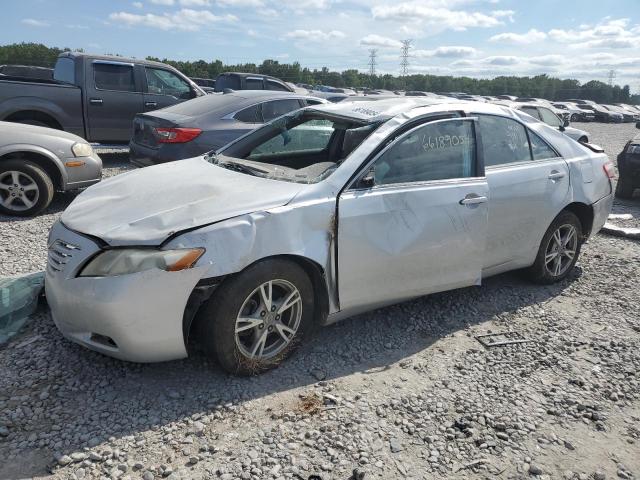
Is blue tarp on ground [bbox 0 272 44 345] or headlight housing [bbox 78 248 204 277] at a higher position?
headlight housing [bbox 78 248 204 277]

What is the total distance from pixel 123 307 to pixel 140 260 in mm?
252

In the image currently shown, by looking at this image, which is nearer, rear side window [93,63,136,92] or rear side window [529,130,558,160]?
rear side window [529,130,558,160]

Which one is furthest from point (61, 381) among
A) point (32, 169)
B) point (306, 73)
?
point (306, 73)

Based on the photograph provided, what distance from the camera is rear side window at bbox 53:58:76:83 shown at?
9430 millimetres

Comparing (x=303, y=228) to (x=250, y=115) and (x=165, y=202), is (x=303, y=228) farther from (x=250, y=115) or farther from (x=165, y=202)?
(x=250, y=115)

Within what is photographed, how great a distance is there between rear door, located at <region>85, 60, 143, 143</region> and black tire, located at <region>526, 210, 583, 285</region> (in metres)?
7.65

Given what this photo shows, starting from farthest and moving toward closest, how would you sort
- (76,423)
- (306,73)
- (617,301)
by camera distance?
(306,73) → (617,301) → (76,423)

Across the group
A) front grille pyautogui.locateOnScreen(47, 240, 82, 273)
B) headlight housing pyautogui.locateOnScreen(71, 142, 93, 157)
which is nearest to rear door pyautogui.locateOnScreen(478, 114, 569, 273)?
front grille pyautogui.locateOnScreen(47, 240, 82, 273)

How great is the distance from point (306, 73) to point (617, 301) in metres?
54.7

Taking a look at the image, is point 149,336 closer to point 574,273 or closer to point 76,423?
point 76,423

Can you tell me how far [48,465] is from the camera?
246 centimetres

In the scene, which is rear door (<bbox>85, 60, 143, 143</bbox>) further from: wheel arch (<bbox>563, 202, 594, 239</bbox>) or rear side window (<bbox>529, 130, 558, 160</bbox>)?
wheel arch (<bbox>563, 202, 594, 239</bbox>)

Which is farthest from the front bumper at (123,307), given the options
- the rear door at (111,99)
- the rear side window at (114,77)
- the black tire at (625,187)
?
the black tire at (625,187)

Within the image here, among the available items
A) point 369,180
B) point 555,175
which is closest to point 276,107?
point 555,175
